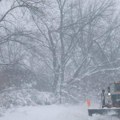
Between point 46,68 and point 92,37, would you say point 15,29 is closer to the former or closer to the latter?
point 46,68

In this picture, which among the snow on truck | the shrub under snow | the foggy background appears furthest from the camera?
the foggy background

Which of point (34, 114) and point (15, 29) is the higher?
point (15, 29)

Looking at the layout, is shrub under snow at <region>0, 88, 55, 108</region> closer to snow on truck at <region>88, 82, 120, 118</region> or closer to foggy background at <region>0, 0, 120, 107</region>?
foggy background at <region>0, 0, 120, 107</region>

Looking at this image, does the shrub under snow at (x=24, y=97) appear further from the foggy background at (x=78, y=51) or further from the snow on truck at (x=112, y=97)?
the snow on truck at (x=112, y=97)

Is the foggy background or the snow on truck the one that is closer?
the snow on truck

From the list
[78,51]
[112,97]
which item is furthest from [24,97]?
[78,51]

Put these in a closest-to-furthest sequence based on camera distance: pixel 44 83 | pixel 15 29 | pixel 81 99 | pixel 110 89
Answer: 1. pixel 110 89
2. pixel 15 29
3. pixel 44 83
4. pixel 81 99

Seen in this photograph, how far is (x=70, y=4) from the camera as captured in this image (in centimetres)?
3378

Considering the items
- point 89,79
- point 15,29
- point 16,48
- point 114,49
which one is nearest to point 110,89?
point 15,29

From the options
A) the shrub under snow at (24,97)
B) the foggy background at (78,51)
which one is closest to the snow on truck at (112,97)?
the shrub under snow at (24,97)

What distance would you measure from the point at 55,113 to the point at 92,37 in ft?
42.4

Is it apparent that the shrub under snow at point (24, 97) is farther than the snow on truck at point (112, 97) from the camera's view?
Yes

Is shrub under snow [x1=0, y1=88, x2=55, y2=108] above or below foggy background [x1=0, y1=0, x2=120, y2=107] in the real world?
below

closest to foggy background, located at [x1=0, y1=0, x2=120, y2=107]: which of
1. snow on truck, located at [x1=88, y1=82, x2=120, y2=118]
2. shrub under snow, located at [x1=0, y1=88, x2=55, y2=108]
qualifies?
shrub under snow, located at [x1=0, y1=88, x2=55, y2=108]
